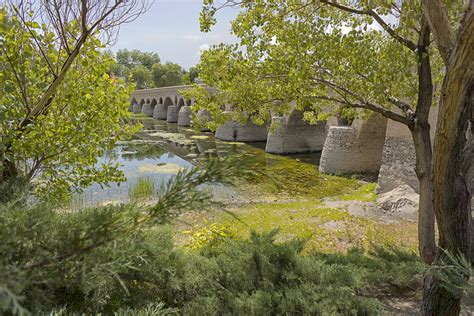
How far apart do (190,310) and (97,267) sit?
6.54 ft

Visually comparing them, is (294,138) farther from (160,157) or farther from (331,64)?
(331,64)

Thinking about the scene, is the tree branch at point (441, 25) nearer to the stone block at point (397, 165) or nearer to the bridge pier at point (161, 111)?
the stone block at point (397, 165)

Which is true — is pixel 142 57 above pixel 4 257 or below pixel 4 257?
above

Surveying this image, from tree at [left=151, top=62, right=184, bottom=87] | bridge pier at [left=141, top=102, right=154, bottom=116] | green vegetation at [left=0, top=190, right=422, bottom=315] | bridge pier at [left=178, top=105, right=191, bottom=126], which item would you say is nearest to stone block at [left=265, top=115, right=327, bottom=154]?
green vegetation at [left=0, top=190, right=422, bottom=315]

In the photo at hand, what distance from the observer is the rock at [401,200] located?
11.1 meters

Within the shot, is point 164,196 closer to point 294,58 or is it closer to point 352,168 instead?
point 294,58

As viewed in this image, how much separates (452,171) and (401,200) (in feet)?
30.1

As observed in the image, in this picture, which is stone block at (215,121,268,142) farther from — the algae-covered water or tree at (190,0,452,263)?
tree at (190,0,452,263)

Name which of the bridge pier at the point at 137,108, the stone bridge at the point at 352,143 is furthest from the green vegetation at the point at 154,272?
the bridge pier at the point at 137,108

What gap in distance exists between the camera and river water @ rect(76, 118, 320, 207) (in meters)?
13.3

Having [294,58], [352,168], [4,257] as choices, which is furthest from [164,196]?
[352,168]

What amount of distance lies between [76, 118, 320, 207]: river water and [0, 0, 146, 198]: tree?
279 inches

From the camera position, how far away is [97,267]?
4.35ft

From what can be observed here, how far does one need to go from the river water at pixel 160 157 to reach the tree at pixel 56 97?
23.3 ft
